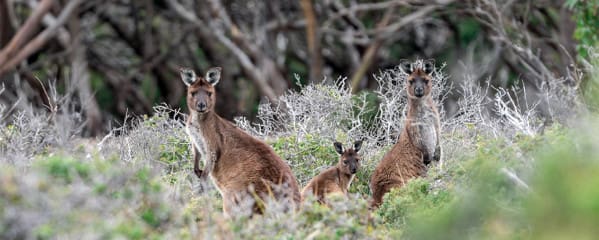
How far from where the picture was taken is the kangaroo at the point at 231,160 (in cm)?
872

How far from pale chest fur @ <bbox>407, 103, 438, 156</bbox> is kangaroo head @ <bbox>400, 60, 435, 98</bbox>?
0.19 metres

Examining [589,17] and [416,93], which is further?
[589,17]

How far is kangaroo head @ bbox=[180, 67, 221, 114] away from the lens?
32.3ft

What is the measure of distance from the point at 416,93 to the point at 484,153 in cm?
244

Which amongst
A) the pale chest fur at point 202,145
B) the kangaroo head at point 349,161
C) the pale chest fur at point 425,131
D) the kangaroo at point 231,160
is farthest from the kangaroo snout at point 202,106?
the pale chest fur at point 425,131

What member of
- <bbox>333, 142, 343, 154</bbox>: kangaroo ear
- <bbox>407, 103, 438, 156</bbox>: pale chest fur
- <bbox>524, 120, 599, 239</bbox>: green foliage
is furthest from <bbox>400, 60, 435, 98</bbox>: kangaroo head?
<bbox>524, 120, 599, 239</bbox>: green foliage

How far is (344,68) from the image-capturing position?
28.5m

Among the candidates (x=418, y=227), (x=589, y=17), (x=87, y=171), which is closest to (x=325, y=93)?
(x=87, y=171)

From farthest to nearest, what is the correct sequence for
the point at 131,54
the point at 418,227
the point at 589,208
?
the point at 131,54, the point at 418,227, the point at 589,208

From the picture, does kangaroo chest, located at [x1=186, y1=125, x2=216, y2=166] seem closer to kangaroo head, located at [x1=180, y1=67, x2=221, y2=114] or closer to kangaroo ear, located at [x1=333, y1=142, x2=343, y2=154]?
kangaroo head, located at [x1=180, y1=67, x2=221, y2=114]

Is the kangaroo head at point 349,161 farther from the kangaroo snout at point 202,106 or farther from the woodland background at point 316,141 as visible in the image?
the kangaroo snout at point 202,106

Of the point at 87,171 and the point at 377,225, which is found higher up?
the point at 87,171

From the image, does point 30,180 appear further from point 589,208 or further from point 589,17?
point 589,17

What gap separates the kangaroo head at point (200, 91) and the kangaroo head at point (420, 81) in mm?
1719
